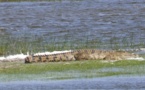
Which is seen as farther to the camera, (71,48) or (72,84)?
(71,48)

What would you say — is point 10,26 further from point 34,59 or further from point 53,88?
point 53,88

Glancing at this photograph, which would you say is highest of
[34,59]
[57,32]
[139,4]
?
[34,59]

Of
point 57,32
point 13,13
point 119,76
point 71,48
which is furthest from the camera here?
point 13,13

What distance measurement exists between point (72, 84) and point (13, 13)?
2564cm

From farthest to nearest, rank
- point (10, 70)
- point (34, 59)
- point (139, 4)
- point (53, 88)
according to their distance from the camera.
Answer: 1. point (139, 4)
2. point (34, 59)
3. point (10, 70)
4. point (53, 88)

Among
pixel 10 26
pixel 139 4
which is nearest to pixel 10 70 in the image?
pixel 10 26

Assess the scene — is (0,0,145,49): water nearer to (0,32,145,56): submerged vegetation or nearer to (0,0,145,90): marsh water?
(0,0,145,90): marsh water

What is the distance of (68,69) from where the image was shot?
59.5 feet

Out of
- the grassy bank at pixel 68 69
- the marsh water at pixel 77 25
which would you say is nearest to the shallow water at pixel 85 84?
the marsh water at pixel 77 25

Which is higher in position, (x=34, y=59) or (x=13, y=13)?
(x=34, y=59)

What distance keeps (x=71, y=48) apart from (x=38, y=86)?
7.06 metres

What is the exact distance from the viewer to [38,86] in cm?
1605

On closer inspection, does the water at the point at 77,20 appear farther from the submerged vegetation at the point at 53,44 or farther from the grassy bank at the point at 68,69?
the grassy bank at the point at 68,69

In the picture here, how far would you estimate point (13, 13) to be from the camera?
41.5 m
